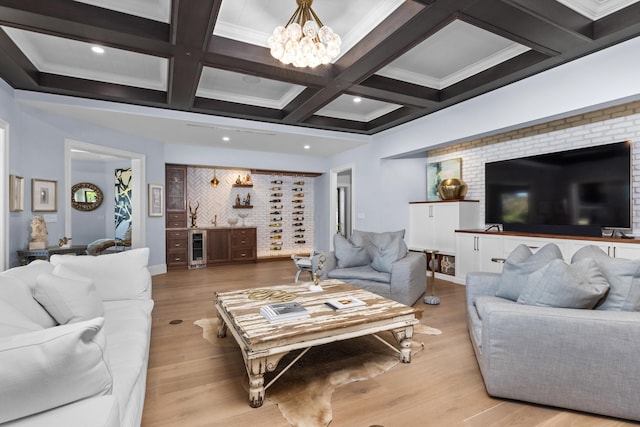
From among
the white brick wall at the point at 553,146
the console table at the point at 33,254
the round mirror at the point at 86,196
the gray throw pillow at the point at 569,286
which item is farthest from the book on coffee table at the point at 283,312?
the round mirror at the point at 86,196

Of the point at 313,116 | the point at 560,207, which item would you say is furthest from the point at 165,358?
the point at 560,207

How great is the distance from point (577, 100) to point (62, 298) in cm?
449

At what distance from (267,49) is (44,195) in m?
3.53

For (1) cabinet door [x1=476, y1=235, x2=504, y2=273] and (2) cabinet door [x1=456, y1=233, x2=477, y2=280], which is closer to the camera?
(1) cabinet door [x1=476, y1=235, x2=504, y2=273]

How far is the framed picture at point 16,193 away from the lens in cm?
367

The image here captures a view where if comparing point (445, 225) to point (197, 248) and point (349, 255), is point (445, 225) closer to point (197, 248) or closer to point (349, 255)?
point (349, 255)

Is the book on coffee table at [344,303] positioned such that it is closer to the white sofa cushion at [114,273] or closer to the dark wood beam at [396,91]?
the white sofa cushion at [114,273]

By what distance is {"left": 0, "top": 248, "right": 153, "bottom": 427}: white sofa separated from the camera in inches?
36.4

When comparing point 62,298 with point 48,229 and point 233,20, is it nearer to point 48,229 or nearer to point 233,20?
point 233,20

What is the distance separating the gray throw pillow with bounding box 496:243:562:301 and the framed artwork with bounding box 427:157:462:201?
3330mm

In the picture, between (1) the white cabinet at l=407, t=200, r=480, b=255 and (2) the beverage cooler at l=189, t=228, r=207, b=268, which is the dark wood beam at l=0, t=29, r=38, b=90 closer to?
(2) the beverage cooler at l=189, t=228, r=207, b=268

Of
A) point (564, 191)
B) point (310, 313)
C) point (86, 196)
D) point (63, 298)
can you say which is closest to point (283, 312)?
point (310, 313)

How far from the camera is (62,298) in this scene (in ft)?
5.81

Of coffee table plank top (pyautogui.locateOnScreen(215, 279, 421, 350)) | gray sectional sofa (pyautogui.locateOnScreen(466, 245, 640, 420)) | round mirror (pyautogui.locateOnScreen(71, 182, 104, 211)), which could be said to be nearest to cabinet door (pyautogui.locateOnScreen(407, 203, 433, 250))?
coffee table plank top (pyautogui.locateOnScreen(215, 279, 421, 350))
